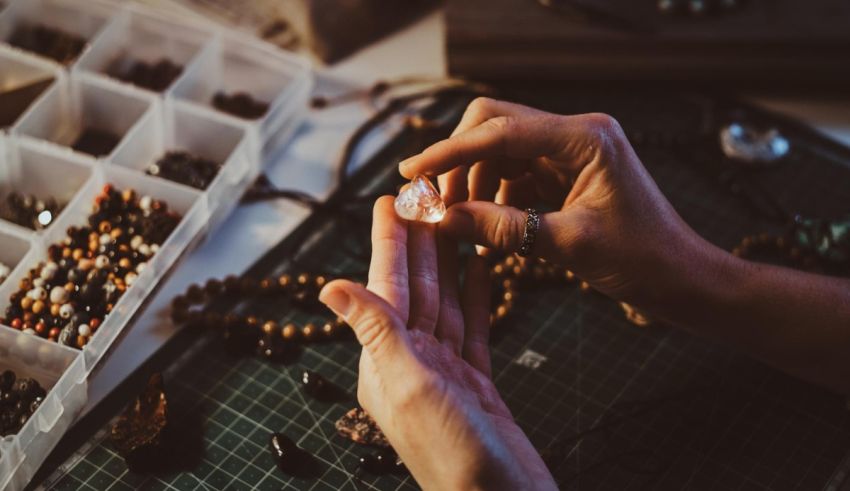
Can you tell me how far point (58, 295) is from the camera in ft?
5.10

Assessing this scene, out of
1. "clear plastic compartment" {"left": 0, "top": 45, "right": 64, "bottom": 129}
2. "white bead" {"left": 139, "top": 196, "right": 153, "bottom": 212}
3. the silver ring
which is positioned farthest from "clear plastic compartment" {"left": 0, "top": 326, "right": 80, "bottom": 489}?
the silver ring

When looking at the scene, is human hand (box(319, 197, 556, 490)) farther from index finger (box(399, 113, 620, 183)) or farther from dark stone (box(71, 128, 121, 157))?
dark stone (box(71, 128, 121, 157))

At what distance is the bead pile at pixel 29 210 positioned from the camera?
5.64ft

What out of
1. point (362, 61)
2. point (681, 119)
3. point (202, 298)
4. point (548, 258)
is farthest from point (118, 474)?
point (681, 119)

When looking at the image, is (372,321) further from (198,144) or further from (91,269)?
(198,144)

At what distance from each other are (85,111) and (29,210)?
10.9 inches

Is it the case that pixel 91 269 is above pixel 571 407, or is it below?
above

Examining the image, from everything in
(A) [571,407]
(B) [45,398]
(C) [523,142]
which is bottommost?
(A) [571,407]

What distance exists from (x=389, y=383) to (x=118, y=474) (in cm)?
48

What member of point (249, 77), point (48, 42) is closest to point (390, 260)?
point (249, 77)

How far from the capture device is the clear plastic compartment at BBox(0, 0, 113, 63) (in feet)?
6.58

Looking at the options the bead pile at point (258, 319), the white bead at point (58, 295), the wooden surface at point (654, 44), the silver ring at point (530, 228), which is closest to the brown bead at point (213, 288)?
the bead pile at point (258, 319)

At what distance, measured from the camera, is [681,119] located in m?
2.05

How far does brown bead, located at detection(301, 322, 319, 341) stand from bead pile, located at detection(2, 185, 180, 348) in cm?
28
